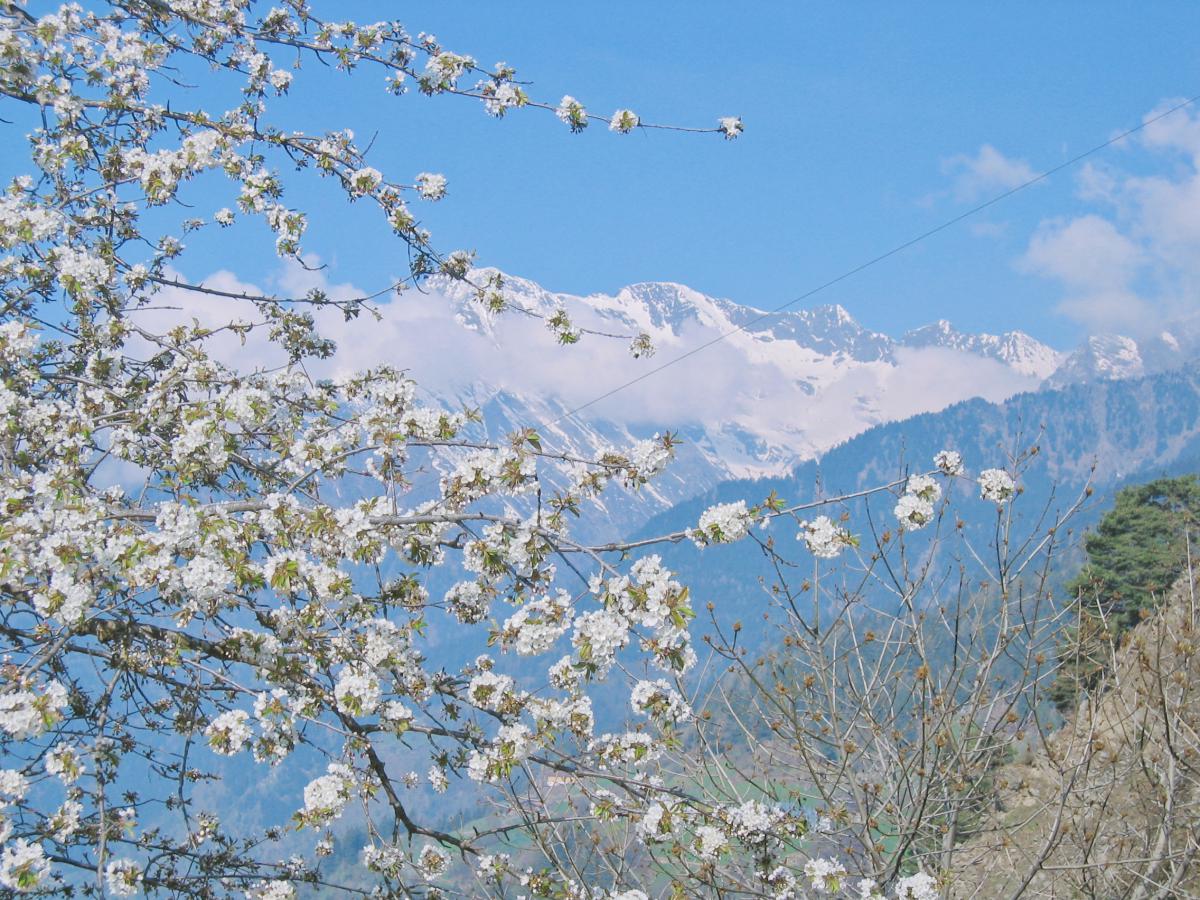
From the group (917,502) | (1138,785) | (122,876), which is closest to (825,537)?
(917,502)

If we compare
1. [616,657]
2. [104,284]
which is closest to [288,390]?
[104,284]

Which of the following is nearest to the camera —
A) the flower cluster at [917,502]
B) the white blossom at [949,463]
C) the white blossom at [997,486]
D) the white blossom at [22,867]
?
the white blossom at [22,867]

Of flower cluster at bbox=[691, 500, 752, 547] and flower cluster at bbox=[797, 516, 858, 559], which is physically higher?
flower cluster at bbox=[691, 500, 752, 547]

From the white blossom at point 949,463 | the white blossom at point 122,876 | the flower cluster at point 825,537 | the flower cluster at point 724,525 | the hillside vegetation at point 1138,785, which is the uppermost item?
the white blossom at point 949,463

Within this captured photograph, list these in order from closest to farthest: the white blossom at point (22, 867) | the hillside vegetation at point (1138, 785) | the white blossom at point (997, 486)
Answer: the white blossom at point (22, 867) → the white blossom at point (997, 486) → the hillside vegetation at point (1138, 785)

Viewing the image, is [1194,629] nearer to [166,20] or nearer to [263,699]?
[263,699]

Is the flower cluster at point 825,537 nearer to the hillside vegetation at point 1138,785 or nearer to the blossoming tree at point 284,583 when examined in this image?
the blossoming tree at point 284,583

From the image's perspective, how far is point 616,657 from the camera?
4.39 metres

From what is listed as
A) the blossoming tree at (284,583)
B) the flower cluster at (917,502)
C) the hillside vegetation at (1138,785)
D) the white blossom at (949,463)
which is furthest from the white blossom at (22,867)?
the hillside vegetation at (1138,785)

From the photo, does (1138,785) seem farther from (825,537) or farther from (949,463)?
(825,537)

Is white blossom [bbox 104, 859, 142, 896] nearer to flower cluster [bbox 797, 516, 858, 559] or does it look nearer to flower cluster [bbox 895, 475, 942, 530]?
flower cluster [bbox 797, 516, 858, 559]

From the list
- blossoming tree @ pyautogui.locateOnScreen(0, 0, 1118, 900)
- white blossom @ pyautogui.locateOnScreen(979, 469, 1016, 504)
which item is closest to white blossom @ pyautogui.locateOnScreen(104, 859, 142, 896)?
blossoming tree @ pyautogui.locateOnScreen(0, 0, 1118, 900)

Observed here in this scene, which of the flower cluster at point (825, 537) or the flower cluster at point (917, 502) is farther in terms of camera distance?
the flower cluster at point (917, 502)

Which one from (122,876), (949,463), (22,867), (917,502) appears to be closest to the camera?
(22,867)
